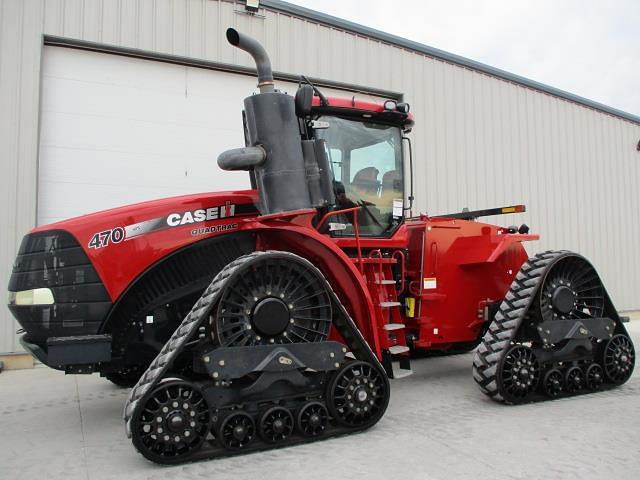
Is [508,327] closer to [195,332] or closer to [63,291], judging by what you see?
[195,332]

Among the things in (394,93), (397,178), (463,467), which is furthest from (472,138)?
(463,467)

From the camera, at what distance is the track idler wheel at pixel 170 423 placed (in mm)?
3393

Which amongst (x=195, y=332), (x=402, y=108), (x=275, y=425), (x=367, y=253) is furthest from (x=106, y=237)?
(x=402, y=108)

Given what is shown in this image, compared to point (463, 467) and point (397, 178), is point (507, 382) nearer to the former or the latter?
point (463, 467)

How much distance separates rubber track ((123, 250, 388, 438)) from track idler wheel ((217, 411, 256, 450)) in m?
0.55

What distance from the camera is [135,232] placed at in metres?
3.95

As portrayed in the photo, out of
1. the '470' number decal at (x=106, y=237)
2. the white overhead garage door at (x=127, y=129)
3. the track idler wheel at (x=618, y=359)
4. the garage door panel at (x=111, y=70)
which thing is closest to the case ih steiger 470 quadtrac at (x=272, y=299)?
the '470' number decal at (x=106, y=237)

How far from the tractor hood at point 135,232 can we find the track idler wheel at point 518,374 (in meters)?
2.78

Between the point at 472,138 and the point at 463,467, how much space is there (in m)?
8.39

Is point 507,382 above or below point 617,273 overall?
below

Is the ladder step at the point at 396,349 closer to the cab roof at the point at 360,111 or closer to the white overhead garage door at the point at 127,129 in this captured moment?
the cab roof at the point at 360,111

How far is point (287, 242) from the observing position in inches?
175

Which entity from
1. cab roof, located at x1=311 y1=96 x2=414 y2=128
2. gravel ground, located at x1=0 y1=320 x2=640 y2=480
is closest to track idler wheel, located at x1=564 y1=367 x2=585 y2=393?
gravel ground, located at x1=0 y1=320 x2=640 y2=480

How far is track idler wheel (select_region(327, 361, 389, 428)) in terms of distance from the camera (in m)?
4.02
